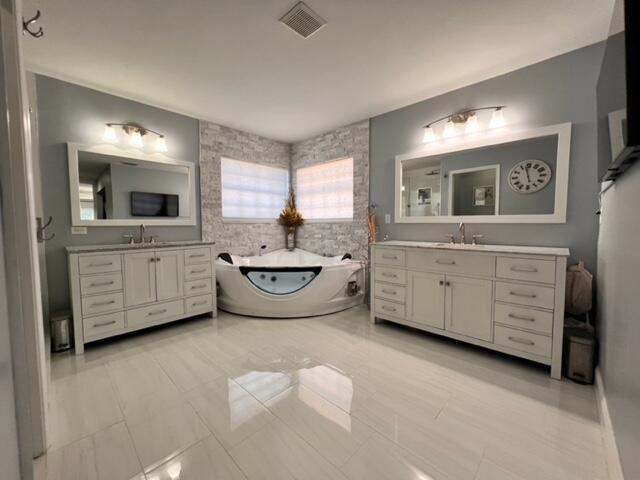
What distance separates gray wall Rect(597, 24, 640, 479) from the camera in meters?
0.93

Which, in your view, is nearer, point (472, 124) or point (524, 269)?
point (524, 269)

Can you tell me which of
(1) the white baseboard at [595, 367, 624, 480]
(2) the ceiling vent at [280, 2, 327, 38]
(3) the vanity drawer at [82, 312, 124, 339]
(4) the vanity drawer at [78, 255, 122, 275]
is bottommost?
(1) the white baseboard at [595, 367, 624, 480]

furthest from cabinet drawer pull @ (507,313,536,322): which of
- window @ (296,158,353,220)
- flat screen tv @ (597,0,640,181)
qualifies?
window @ (296,158,353,220)

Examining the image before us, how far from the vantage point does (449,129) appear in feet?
9.14

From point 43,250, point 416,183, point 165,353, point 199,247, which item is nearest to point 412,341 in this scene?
→ point 416,183

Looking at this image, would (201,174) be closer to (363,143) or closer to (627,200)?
(363,143)

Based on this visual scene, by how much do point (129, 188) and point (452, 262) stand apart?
3506 millimetres

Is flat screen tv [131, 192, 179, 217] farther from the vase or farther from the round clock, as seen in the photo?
the round clock

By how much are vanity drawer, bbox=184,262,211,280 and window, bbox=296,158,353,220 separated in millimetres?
1910

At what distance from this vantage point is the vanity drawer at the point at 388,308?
2.70 meters

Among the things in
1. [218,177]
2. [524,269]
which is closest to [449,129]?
[524,269]

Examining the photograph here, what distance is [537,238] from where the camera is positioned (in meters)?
2.35

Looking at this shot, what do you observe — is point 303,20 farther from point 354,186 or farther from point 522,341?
point 522,341

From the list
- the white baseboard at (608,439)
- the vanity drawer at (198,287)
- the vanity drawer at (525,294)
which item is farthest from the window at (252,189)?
the white baseboard at (608,439)
